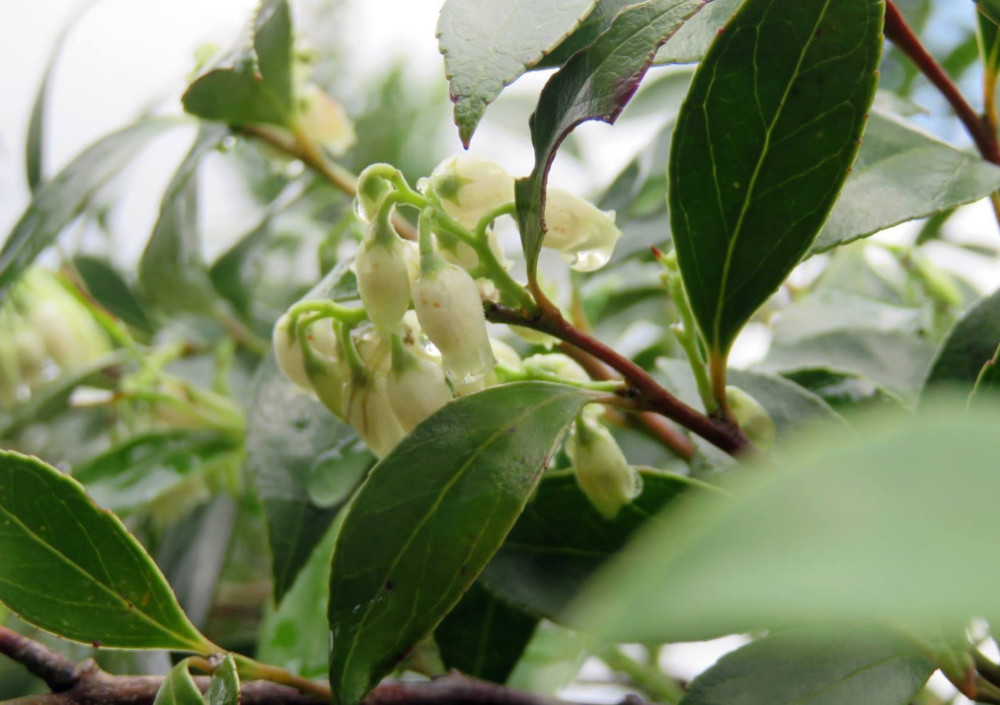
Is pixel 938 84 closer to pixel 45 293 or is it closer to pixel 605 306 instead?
pixel 605 306

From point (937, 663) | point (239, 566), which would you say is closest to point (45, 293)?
point (239, 566)

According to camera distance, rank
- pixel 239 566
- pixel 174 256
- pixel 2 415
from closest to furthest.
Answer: pixel 174 256 → pixel 2 415 → pixel 239 566

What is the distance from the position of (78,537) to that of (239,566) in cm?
86

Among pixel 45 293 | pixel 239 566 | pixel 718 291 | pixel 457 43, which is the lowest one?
pixel 239 566

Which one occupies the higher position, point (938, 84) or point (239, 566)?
point (938, 84)

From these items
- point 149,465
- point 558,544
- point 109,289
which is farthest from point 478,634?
point 109,289

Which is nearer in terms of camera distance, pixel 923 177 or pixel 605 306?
pixel 923 177

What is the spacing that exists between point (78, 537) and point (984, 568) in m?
0.41

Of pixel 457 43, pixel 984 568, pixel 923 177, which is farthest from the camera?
pixel 923 177

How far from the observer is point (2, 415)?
1.05 meters

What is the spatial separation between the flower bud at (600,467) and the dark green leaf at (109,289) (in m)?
0.73

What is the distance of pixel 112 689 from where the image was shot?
18.2 inches

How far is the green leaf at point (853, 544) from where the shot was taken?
15cm

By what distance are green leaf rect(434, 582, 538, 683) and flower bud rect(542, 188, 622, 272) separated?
0.68 feet
